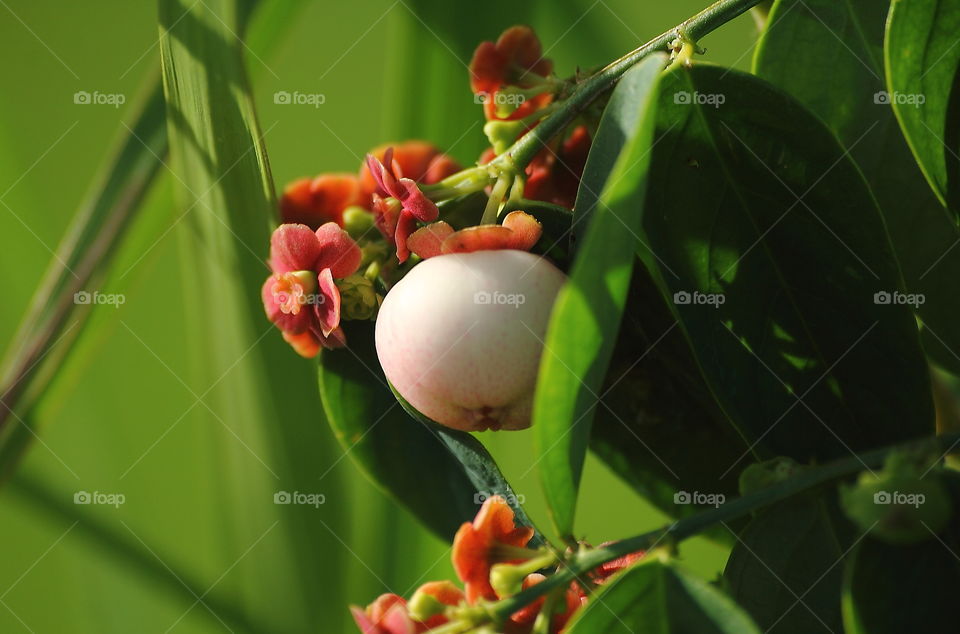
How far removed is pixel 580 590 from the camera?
0.32 meters

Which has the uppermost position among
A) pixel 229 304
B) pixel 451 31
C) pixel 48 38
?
pixel 48 38

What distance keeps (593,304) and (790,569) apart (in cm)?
13

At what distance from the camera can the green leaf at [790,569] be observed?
0.32 metres

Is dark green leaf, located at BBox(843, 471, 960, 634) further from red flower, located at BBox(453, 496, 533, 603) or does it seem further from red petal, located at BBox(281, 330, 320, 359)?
red petal, located at BBox(281, 330, 320, 359)

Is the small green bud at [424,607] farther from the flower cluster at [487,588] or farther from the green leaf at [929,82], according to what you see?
the green leaf at [929,82]

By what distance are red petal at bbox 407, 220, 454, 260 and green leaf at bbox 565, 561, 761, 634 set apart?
133 millimetres

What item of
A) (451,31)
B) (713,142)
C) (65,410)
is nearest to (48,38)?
(65,410)

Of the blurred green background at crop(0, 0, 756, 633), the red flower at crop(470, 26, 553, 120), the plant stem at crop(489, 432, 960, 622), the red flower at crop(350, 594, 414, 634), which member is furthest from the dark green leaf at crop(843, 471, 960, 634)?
→ the blurred green background at crop(0, 0, 756, 633)

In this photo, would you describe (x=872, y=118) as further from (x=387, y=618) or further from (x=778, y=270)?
(x=387, y=618)

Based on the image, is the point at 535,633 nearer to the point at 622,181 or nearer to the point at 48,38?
the point at 622,181

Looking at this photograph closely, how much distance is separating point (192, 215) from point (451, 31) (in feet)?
0.89

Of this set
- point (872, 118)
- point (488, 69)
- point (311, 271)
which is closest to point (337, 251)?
point (311, 271)

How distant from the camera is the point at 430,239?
342 mm

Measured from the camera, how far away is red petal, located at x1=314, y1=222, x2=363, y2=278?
0.37 metres
